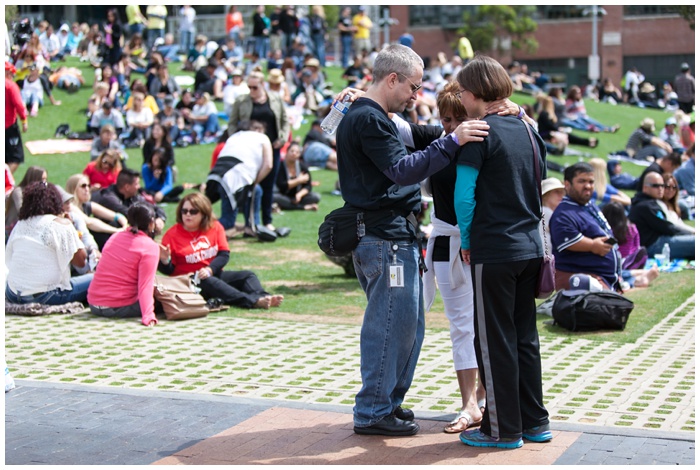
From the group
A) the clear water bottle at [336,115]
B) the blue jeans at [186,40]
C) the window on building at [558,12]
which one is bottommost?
the clear water bottle at [336,115]

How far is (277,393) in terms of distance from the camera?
6203mm

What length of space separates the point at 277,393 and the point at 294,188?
9.49 metres

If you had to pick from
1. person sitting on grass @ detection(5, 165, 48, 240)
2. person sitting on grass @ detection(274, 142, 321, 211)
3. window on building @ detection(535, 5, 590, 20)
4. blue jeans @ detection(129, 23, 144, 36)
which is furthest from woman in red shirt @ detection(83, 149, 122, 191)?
window on building @ detection(535, 5, 590, 20)

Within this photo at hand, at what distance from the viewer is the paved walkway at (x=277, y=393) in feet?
16.0

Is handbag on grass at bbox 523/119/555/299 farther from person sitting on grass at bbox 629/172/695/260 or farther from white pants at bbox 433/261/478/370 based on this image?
person sitting on grass at bbox 629/172/695/260

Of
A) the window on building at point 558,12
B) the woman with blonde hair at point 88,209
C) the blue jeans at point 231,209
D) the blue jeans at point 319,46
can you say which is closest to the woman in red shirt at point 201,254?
the woman with blonde hair at point 88,209

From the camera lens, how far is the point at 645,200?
1159cm

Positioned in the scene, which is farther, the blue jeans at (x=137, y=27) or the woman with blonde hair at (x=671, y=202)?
the blue jeans at (x=137, y=27)

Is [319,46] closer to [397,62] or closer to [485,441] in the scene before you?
[397,62]

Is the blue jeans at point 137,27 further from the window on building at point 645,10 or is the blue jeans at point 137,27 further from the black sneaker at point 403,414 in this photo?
the window on building at point 645,10

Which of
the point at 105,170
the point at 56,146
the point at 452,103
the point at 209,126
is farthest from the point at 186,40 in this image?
the point at 452,103

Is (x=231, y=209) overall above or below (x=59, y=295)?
above

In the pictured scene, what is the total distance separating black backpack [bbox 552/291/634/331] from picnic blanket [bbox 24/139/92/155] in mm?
13684

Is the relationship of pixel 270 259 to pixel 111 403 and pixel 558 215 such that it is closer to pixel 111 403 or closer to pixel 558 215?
pixel 558 215
